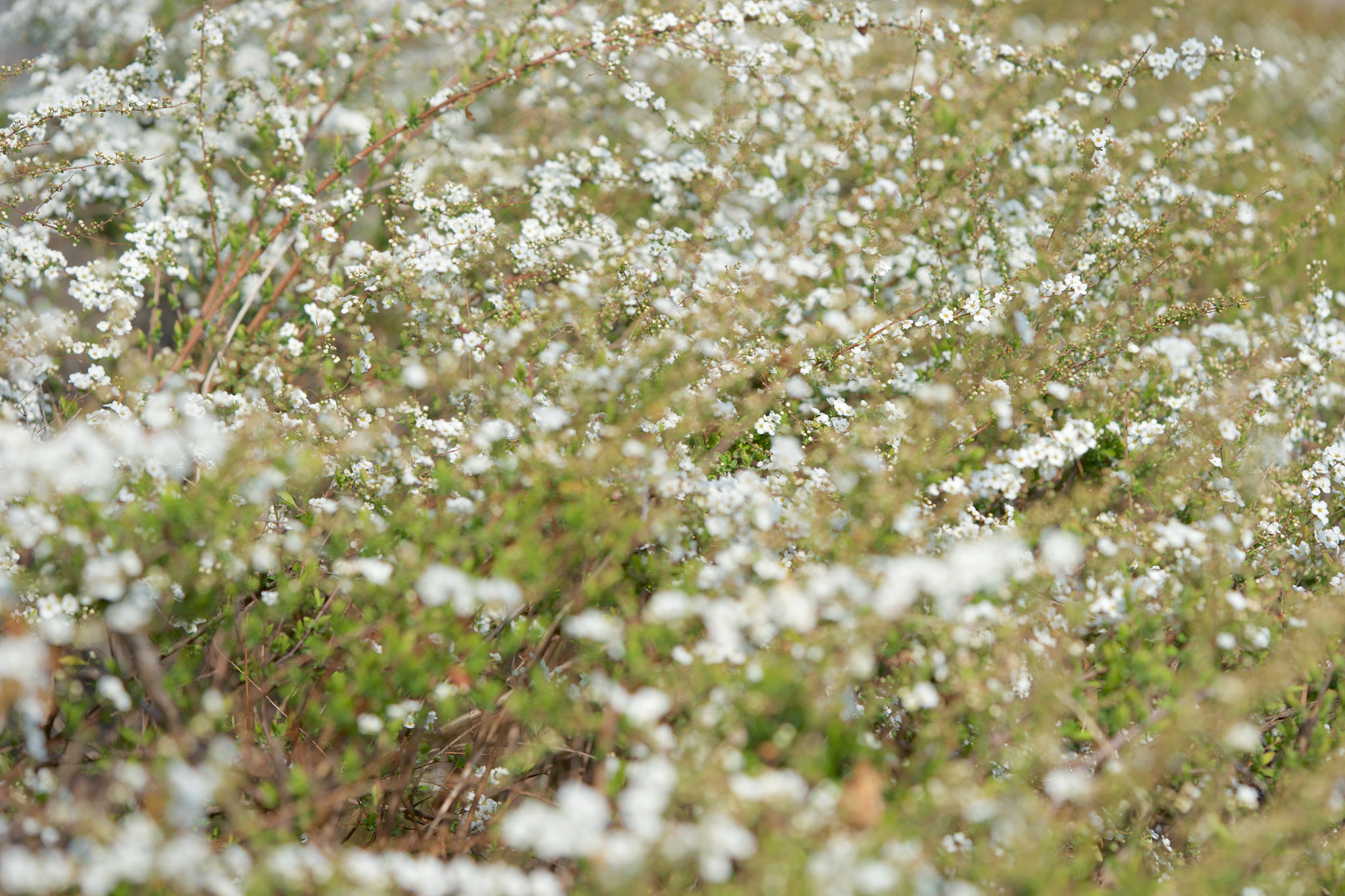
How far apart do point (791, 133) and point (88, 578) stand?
487 centimetres

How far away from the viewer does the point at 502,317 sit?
430 cm

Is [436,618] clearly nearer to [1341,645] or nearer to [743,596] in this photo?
[743,596]

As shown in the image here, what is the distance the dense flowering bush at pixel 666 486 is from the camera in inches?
105

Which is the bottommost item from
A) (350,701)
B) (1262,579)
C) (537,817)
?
(1262,579)

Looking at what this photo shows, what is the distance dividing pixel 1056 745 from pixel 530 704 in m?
1.78

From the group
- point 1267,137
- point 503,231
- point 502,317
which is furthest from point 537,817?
point 1267,137

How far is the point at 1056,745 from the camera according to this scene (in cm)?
301

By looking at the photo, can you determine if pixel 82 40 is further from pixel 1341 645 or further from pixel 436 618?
pixel 1341 645

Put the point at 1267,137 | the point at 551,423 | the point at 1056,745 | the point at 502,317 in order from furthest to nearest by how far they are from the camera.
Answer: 1. the point at 1267,137
2. the point at 502,317
3. the point at 551,423
4. the point at 1056,745

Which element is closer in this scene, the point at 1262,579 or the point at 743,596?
the point at 743,596

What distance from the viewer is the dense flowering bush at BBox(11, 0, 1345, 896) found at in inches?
105

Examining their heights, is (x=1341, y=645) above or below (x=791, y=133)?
below

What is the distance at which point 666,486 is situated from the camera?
11.0 feet

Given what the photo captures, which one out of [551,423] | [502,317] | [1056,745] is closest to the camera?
[1056,745]
